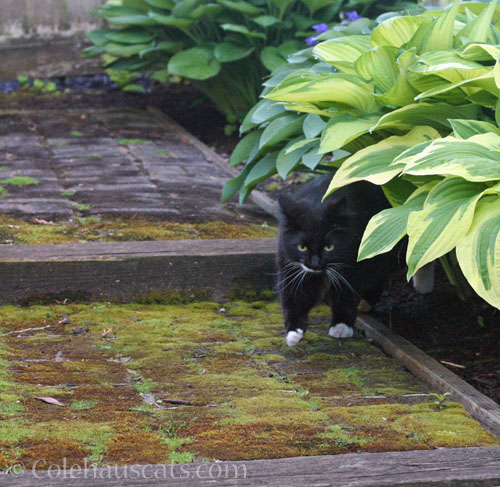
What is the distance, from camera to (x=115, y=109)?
24.5 feet

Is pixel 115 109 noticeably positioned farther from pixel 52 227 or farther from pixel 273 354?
pixel 273 354

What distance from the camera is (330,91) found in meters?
2.24

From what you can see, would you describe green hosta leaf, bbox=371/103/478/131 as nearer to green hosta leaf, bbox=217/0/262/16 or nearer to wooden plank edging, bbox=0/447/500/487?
wooden plank edging, bbox=0/447/500/487

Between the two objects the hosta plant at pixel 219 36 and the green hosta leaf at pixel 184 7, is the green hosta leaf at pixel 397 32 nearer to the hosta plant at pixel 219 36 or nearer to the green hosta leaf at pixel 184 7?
the hosta plant at pixel 219 36

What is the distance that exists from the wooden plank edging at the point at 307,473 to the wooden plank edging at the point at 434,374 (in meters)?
0.36

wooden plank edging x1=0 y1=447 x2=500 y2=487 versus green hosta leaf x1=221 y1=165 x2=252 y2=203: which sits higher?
wooden plank edging x1=0 y1=447 x2=500 y2=487

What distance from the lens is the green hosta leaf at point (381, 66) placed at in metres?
2.19

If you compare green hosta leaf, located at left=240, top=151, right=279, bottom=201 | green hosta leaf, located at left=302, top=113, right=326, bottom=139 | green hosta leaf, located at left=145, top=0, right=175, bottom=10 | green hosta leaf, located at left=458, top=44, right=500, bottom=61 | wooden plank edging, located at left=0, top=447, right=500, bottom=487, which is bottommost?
green hosta leaf, located at left=240, top=151, right=279, bottom=201

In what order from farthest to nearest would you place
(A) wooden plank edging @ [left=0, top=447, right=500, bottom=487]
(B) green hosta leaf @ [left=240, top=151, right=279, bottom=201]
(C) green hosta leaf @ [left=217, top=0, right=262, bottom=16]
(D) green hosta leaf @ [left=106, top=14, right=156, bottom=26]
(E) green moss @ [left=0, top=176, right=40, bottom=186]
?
(D) green hosta leaf @ [left=106, top=14, right=156, bottom=26], (C) green hosta leaf @ [left=217, top=0, right=262, bottom=16], (E) green moss @ [left=0, top=176, right=40, bottom=186], (B) green hosta leaf @ [left=240, top=151, right=279, bottom=201], (A) wooden plank edging @ [left=0, top=447, right=500, bottom=487]

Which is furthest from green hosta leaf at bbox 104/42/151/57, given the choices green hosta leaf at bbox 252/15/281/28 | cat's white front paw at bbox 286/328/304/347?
cat's white front paw at bbox 286/328/304/347

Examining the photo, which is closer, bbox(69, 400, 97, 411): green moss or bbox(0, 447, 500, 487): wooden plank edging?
bbox(0, 447, 500, 487): wooden plank edging

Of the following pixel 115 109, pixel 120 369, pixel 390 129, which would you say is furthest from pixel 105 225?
pixel 115 109

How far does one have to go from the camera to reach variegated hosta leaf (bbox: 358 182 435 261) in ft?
6.27

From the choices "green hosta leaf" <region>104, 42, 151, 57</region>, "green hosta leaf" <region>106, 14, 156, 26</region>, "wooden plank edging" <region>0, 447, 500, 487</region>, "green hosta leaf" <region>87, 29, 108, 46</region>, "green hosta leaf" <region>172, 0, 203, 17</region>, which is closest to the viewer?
"wooden plank edging" <region>0, 447, 500, 487</region>
